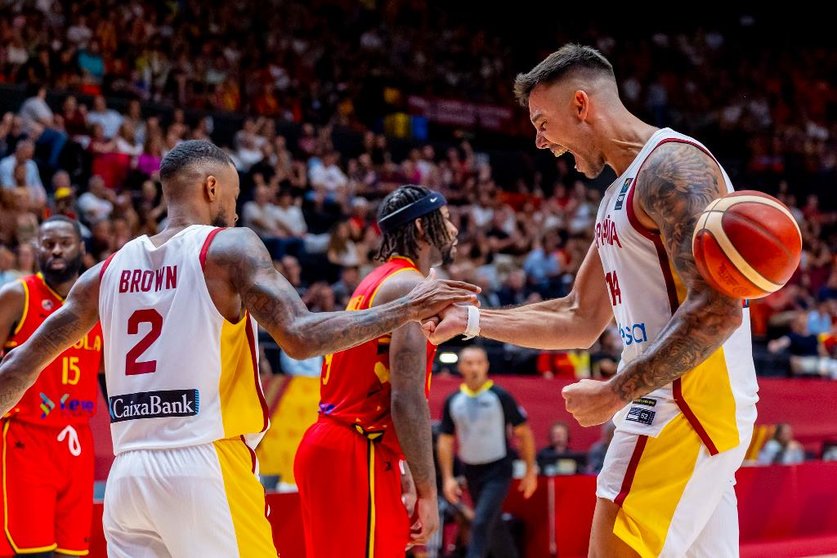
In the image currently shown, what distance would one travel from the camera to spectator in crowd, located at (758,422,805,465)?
461 inches

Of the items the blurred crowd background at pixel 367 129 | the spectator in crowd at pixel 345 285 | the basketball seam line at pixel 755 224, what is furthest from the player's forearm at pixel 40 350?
the spectator in crowd at pixel 345 285

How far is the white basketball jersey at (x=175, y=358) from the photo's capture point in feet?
12.0

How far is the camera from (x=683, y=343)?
132 inches

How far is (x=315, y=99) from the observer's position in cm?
1795

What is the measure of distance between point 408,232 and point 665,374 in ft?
6.77

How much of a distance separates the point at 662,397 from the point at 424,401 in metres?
1.33

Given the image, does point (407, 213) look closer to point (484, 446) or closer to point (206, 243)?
point (206, 243)

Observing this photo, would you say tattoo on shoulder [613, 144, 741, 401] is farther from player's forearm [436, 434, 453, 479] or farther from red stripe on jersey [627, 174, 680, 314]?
player's forearm [436, 434, 453, 479]

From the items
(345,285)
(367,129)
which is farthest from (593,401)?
(367,129)

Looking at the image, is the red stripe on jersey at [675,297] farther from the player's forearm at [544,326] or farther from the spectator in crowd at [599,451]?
the spectator in crowd at [599,451]

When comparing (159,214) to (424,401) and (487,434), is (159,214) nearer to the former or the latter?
(487,434)

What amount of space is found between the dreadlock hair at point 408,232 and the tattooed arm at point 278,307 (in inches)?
54.2

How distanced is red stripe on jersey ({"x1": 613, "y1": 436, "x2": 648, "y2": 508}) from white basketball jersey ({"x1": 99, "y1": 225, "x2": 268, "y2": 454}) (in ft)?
4.08

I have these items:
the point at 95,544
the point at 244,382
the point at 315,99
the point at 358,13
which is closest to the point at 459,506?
the point at 95,544
